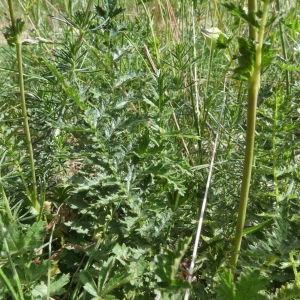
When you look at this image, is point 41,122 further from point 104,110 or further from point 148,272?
point 148,272

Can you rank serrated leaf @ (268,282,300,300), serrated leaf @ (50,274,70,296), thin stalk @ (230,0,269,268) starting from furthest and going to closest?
1. serrated leaf @ (50,274,70,296)
2. serrated leaf @ (268,282,300,300)
3. thin stalk @ (230,0,269,268)

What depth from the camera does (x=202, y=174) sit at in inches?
45.4

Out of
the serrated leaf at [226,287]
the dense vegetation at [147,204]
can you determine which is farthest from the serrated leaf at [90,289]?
the serrated leaf at [226,287]

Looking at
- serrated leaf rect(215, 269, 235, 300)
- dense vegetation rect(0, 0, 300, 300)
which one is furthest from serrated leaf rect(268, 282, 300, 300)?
serrated leaf rect(215, 269, 235, 300)

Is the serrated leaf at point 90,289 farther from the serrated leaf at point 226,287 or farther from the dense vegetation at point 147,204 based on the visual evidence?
the serrated leaf at point 226,287

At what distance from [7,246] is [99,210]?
0.97ft

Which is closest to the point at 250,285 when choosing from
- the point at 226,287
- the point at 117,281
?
the point at 226,287

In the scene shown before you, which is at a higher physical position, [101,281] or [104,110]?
[104,110]

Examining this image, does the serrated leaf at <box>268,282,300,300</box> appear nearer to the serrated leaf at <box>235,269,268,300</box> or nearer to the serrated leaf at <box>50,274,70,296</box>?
the serrated leaf at <box>235,269,268,300</box>

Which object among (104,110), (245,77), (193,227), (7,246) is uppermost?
(245,77)

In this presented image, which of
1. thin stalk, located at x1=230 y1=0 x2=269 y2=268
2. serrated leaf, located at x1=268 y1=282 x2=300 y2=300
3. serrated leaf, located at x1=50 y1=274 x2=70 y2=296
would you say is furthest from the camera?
serrated leaf, located at x1=50 y1=274 x2=70 y2=296

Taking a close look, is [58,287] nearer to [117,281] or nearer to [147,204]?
[117,281]

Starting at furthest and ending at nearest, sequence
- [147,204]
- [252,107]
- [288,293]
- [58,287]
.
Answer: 1. [147,204]
2. [58,287]
3. [288,293]
4. [252,107]

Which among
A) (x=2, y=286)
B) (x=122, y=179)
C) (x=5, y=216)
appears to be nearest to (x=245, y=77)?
(x=122, y=179)
